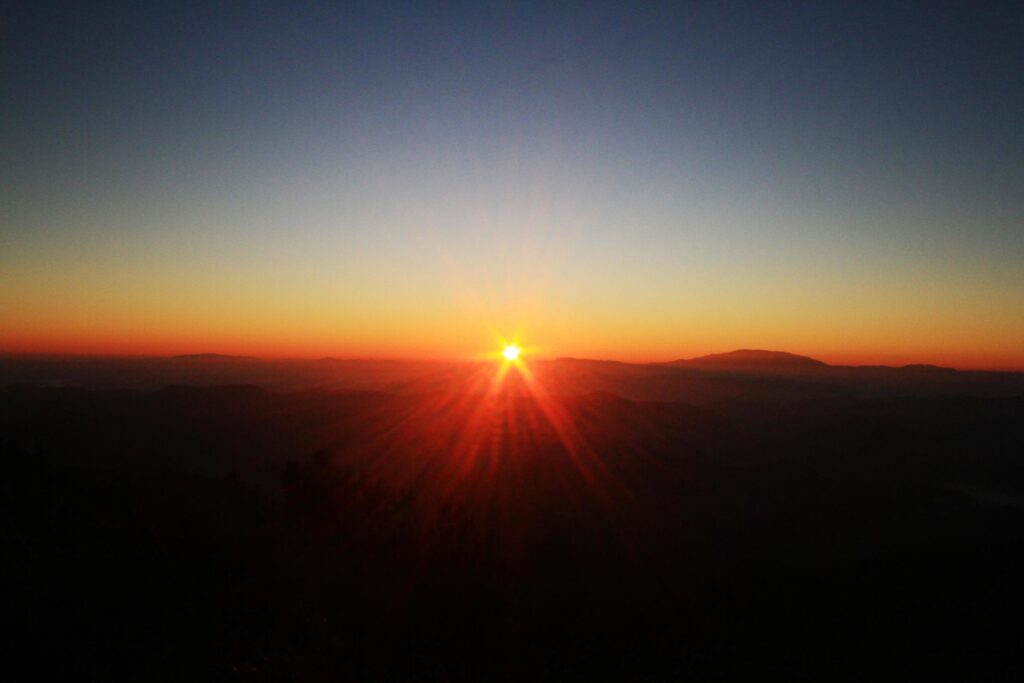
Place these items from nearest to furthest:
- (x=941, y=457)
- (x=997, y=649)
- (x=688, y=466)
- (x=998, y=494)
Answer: (x=997, y=649) → (x=688, y=466) → (x=998, y=494) → (x=941, y=457)

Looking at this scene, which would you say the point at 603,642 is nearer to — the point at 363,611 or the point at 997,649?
the point at 363,611

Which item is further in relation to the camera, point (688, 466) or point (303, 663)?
point (688, 466)

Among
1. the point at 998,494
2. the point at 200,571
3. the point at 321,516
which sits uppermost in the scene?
the point at 200,571

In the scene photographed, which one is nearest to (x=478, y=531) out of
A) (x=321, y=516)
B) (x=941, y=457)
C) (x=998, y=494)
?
(x=321, y=516)

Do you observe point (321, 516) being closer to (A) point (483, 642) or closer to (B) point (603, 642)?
(A) point (483, 642)

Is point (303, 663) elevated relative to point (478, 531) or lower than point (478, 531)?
elevated

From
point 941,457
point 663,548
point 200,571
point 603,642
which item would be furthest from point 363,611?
point 941,457

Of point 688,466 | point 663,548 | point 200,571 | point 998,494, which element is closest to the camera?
point 200,571
